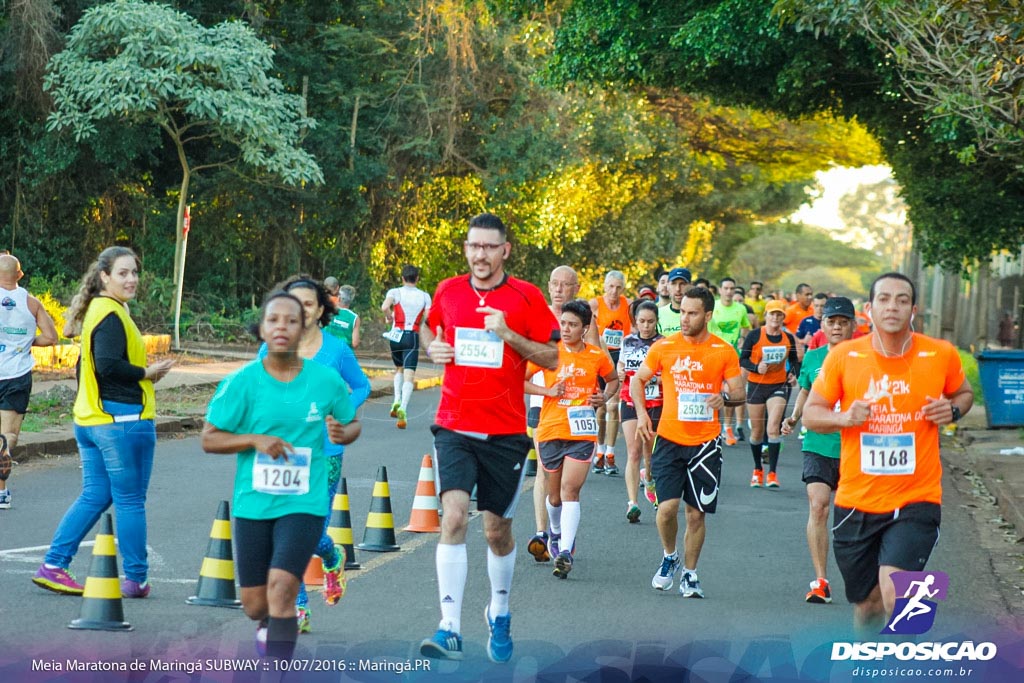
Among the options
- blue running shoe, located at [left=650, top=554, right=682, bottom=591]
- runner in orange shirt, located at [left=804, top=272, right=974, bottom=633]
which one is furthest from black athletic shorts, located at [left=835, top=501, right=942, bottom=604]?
blue running shoe, located at [left=650, top=554, right=682, bottom=591]

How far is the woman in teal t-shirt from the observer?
5.46 metres

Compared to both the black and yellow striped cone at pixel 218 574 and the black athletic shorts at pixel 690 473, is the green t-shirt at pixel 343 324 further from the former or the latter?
the black and yellow striped cone at pixel 218 574

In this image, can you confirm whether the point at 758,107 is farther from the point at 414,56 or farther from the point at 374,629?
the point at 374,629

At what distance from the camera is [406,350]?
60.8ft

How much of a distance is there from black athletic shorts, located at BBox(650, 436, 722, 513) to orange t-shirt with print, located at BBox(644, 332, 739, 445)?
0.05 meters

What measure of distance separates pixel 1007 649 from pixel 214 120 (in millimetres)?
20473

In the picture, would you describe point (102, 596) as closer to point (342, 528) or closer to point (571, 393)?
point (342, 528)

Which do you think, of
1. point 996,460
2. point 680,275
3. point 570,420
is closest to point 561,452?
point 570,420

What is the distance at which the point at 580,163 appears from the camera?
32.9 meters

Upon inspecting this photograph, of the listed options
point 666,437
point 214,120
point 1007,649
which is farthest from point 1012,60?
point 214,120

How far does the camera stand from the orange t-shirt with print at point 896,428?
19.7ft

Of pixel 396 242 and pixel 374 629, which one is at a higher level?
pixel 396 242

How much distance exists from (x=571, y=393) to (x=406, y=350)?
9186 mm

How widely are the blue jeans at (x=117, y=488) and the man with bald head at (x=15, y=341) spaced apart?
3.49m
